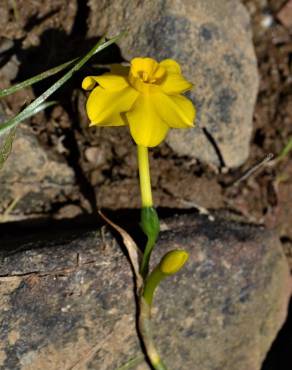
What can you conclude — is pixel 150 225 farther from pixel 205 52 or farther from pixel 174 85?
pixel 205 52

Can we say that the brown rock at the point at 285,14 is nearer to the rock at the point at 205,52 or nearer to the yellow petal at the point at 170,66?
the rock at the point at 205,52

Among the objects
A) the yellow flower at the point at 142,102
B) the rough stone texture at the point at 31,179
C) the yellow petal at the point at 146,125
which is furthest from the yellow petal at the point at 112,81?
the rough stone texture at the point at 31,179

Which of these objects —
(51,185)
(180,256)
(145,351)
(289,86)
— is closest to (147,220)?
(180,256)

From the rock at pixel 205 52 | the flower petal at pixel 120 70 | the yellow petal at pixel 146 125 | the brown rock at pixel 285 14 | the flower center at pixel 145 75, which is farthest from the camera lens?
the brown rock at pixel 285 14

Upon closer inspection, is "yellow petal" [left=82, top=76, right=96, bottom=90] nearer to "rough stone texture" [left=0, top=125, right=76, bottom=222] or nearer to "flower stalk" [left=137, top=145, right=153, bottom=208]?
"flower stalk" [left=137, top=145, right=153, bottom=208]

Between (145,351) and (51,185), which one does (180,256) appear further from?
(51,185)

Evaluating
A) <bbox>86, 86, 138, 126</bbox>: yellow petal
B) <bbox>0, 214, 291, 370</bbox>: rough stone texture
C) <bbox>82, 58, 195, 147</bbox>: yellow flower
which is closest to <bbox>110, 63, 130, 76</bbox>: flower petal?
<bbox>82, 58, 195, 147</bbox>: yellow flower

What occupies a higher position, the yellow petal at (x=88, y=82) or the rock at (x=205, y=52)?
the yellow petal at (x=88, y=82)
